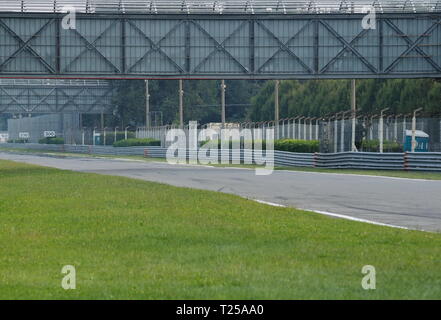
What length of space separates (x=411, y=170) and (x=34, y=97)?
63.6 m

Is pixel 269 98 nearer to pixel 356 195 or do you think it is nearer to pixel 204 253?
pixel 356 195

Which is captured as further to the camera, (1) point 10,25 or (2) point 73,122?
(2) point 73,122

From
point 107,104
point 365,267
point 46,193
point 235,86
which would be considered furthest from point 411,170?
point 235,86

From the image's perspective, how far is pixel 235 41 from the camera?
154 feet

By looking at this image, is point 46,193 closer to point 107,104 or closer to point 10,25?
point 10,25

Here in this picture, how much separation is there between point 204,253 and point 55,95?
8740cm

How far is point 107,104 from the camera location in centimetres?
9819

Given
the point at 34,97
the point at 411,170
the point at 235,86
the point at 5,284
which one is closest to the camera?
the point at 5,284

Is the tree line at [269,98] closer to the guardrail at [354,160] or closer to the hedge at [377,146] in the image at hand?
the hedge at [377,146]

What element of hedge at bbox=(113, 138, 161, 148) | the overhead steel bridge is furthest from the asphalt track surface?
hedge at bbox=(113, 138, 161, 148)

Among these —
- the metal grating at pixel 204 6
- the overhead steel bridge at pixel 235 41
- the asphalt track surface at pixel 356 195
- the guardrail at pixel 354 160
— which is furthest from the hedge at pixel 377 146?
the asphalt track surface at pixel 356 195

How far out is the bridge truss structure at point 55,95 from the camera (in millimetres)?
94688

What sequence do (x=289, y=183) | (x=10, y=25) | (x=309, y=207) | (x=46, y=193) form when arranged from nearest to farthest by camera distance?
1. (x=309, y=207)
2. (x=46, y=193)
3. (x=289, y=183)
4. (x=10, y=25)

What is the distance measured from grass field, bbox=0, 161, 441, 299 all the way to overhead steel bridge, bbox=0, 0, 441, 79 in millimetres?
27185
